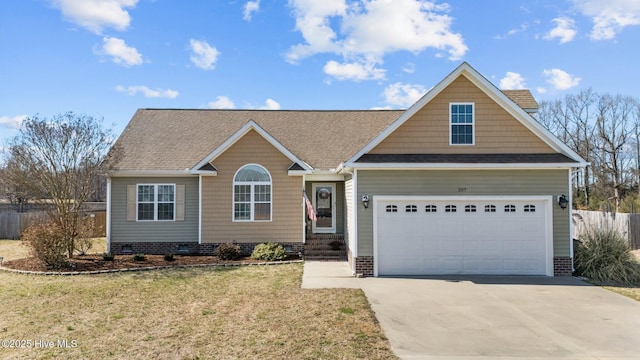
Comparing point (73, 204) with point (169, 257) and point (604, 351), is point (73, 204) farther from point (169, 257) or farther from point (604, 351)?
point (604, 351)

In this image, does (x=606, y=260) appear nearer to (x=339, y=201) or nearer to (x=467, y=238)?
(x=467, y=238)

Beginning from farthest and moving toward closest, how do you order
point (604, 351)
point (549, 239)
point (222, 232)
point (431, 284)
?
point (222, 232) < point (549, 239) < point (431, 284) < point (604, 351)

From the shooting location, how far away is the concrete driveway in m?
6.35

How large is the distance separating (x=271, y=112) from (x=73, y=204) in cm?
948

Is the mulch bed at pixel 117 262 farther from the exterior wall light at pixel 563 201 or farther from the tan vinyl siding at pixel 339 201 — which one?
the exterior wall light at pixel 563 201

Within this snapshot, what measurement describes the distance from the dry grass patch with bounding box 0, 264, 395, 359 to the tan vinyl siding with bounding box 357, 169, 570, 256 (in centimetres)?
346

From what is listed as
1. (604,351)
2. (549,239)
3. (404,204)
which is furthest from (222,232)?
(604,351)

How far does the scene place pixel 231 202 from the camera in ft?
50.5

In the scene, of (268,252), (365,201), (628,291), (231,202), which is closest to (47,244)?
(231,202)

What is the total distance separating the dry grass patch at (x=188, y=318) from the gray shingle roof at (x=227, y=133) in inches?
237

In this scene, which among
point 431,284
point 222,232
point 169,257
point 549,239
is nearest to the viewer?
point 431,284

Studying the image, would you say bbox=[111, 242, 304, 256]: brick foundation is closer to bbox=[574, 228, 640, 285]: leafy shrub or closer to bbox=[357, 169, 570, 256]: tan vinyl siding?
bbox=[357, 169, 570, 256]: tan vinyl siding

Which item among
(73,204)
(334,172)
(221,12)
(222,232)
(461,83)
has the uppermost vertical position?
(221,12)

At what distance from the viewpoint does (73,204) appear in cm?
1491
